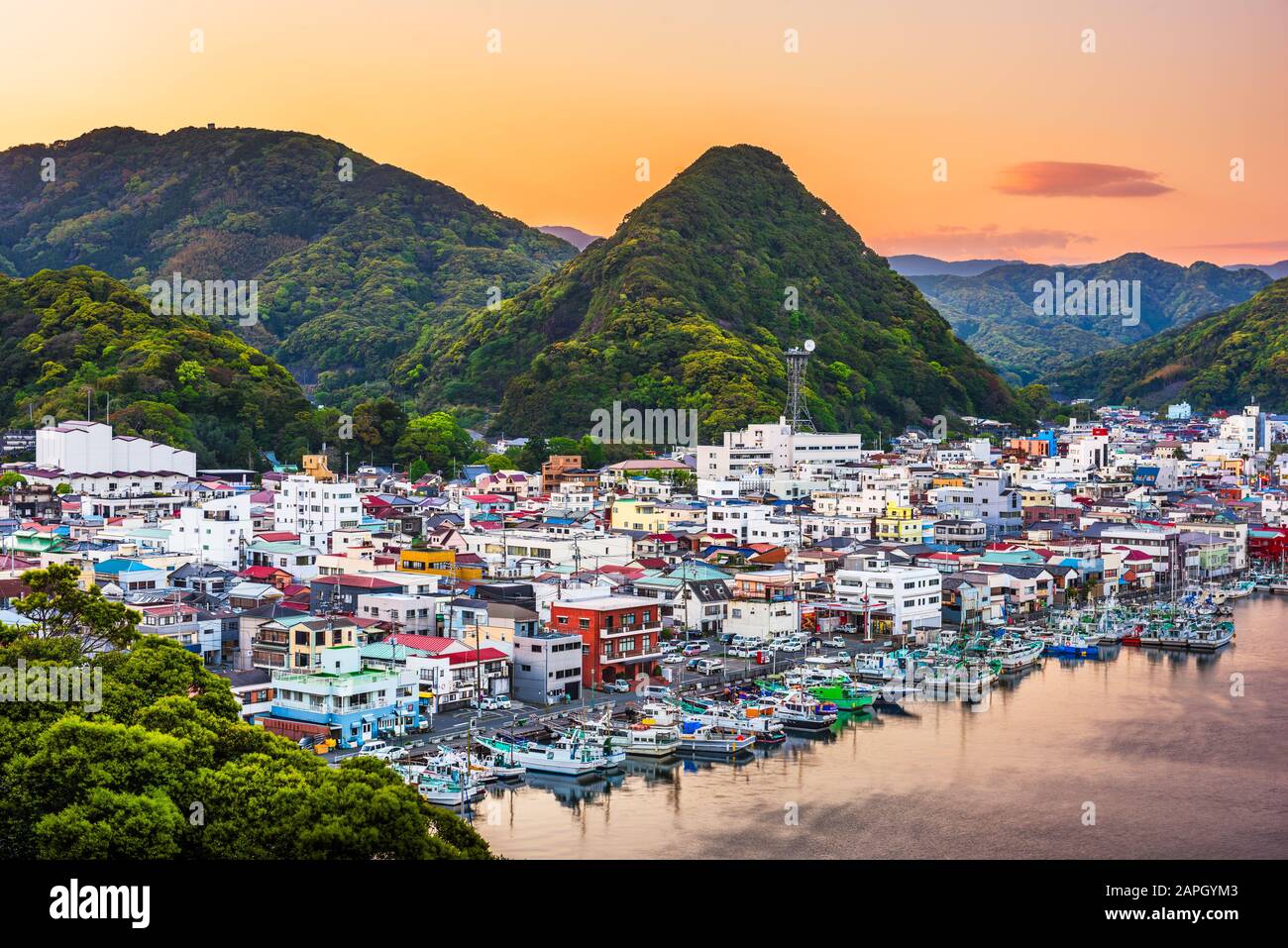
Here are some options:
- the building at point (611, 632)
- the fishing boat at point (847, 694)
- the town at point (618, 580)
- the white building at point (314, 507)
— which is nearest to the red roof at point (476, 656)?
the town at point (618, 580)

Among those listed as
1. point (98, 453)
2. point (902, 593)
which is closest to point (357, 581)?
point (902, 593)

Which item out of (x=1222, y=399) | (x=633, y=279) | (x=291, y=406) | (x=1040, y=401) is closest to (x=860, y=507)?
(x=291, y=406)

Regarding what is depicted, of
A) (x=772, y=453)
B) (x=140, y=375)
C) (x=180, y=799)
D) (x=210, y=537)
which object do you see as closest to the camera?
(x=180, y=799)

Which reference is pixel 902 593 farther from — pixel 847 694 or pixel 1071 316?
pixel 1071 316

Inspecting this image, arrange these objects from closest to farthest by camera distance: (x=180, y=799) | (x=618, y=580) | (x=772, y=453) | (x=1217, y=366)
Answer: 1. (x=180, y=799)
2. (x=618, y=580)
3. (x=772, y=453)
4. (x=1217, y=366)
